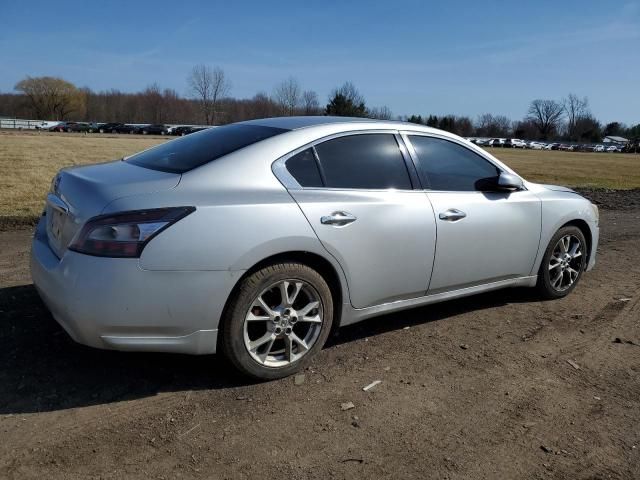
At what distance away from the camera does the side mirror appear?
4.50m

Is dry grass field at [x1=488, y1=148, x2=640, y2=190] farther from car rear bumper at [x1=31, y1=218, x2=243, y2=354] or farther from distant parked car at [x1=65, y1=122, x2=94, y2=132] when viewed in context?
distant parked car at [x1=65, y1=122, x2=94, y2=132]

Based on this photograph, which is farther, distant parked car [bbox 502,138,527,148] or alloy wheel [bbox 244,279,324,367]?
distant parked car [bbox 502,138,527,148]

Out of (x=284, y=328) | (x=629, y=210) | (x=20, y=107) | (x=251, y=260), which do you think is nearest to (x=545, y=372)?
(x=284, y=328)

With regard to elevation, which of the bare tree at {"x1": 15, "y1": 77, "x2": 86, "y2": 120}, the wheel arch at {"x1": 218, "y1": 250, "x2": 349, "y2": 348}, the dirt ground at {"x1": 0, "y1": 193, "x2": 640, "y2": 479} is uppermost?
the bare tree at {"x1": 15, "y1": 77, "x2": 86, "y2": 120}

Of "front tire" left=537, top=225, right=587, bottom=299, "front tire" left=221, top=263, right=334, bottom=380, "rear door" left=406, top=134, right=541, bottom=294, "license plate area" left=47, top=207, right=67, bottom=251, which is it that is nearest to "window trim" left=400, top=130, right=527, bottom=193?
"rear door" left=406, top=134, right=541, bottom=294

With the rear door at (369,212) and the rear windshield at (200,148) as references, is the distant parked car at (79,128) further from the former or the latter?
the rear door at (369,212)

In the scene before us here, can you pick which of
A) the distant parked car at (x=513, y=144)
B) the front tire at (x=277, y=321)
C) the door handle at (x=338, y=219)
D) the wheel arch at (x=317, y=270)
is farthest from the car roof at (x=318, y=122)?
the distant parked car at (x=513, y=144)

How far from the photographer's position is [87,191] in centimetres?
328

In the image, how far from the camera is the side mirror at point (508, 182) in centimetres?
450

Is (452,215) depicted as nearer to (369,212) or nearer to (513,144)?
(369,212)

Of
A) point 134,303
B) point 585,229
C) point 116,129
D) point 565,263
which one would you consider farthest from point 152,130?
point 134,303

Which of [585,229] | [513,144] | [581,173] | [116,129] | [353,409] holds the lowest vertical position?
[353,409]

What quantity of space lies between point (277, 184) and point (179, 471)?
5.49 feet

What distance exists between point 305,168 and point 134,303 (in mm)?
1349
